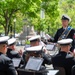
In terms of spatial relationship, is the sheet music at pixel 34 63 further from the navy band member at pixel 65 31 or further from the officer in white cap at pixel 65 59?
the navy band member at pixel 65 31

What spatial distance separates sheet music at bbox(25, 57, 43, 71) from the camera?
5.51 metres

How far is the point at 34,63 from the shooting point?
559 centimetres

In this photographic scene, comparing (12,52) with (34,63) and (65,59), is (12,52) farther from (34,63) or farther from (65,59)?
(34,63)

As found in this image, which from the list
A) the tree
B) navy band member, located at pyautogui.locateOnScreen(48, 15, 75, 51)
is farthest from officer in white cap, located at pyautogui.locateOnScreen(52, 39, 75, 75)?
the tree

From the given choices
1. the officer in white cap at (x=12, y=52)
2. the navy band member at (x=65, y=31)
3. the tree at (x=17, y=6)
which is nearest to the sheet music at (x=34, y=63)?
the officer in white cap at (x=12, y=52)

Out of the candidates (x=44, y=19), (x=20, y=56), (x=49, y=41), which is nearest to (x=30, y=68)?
(x=20, y=56)

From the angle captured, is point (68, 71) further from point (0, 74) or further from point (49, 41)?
point (49, 41)

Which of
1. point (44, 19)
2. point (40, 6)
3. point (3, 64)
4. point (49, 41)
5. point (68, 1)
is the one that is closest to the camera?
point (3, 64)

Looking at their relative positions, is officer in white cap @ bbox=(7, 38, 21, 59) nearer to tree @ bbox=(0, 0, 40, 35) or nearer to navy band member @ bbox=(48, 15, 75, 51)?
navy band member @ bbox=(48, 15, 75, 51)

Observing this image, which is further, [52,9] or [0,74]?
[52,9]

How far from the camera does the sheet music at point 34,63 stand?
217 inches

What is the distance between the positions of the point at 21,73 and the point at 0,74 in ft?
1.38

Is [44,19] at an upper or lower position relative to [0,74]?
lower

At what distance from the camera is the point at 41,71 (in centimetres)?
552
